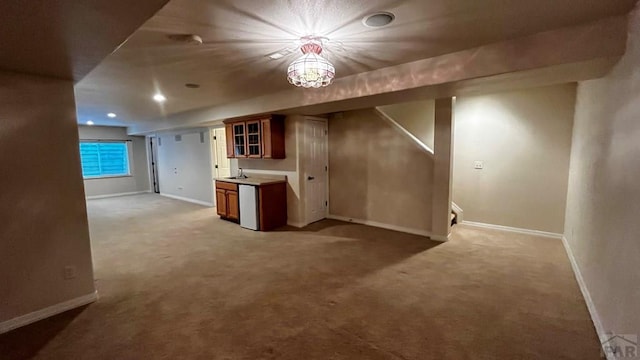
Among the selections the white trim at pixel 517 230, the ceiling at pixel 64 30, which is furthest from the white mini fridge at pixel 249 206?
the white trim at pixel 517 230

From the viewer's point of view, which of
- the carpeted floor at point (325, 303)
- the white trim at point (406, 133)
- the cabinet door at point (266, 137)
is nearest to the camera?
the carpeted floor at point (325, 303)

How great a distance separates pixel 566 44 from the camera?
84.0 inches

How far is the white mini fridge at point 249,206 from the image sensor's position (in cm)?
498

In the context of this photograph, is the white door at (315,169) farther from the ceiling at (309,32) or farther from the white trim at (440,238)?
the white trim at (440,238)

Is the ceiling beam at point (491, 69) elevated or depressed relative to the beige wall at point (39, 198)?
elevated

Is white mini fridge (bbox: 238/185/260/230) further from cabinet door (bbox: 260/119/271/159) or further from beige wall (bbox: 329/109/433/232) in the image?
beige wall (bbox: 329/109/433/232)

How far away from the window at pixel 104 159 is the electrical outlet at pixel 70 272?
7554 millimetres

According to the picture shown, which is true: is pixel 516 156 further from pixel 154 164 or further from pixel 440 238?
pixel 154 164

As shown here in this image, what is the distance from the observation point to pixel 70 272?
2.60m

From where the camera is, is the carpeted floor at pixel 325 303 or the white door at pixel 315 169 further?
the white door at pixel 315 169

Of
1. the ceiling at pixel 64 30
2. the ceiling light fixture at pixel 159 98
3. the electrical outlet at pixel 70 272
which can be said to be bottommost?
the electrical outlet at pixel 70 272

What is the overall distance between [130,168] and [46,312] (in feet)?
26.7

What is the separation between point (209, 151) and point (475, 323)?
6.75m

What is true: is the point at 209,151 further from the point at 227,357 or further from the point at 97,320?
the point at 227,357
